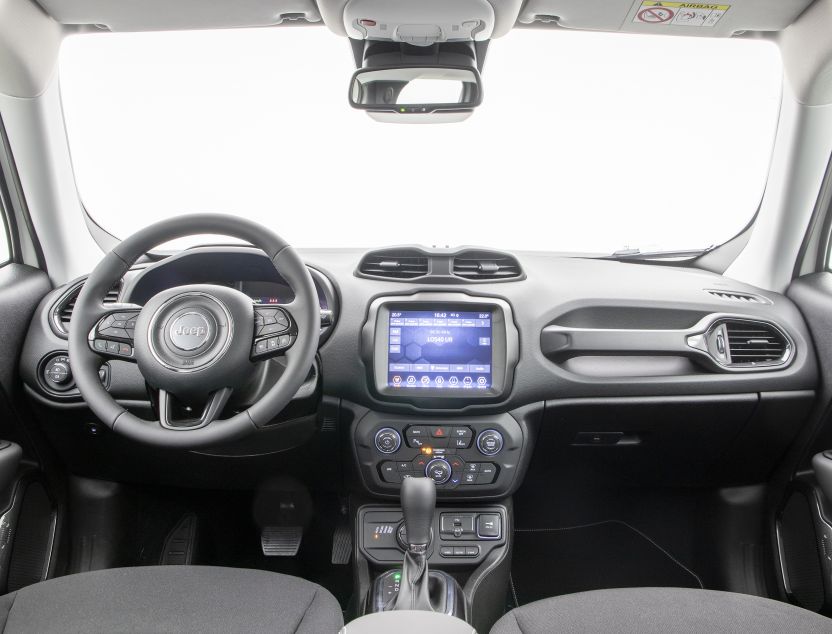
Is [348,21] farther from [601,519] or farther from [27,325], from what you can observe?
[601,519]

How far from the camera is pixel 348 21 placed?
1.90 metres

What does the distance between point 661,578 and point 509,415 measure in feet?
3.61

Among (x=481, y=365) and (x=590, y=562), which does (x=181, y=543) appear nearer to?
(x=481, y=365)

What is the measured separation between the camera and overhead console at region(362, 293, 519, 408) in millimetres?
1821

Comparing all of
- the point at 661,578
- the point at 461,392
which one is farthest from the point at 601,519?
the point at 461,392

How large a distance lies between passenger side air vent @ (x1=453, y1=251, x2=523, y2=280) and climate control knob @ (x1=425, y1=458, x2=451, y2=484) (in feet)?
1.85

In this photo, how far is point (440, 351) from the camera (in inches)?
72.1

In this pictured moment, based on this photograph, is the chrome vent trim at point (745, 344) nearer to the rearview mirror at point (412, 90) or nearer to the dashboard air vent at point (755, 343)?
the dashboard air vent at point (755, 343)

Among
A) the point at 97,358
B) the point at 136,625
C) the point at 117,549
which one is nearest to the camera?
the point at 136,625

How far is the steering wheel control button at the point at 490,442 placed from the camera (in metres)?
1.88

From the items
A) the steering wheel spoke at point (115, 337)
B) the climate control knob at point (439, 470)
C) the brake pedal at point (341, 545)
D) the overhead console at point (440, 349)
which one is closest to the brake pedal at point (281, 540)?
the brake pedal at point (341, 545)

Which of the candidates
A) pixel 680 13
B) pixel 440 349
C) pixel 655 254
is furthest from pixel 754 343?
pixel 680 13

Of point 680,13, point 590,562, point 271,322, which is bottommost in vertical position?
point 590,562

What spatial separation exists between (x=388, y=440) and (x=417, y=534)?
304 mm
